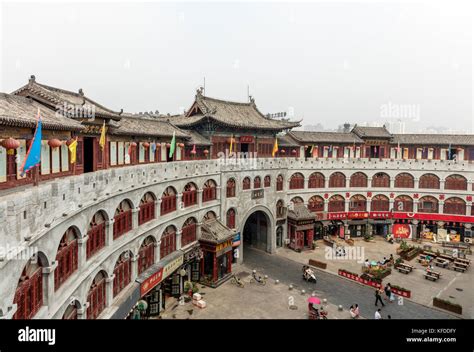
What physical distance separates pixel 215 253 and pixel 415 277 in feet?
68.9

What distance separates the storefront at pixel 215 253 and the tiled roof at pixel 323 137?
67.3 ft

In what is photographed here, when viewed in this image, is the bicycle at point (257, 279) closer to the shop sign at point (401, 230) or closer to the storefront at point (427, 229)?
the shop sign at point (401, 230)

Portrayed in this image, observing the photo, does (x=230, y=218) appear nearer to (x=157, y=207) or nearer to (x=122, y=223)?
(x=157, y=207)

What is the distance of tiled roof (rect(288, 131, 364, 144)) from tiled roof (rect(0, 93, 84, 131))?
33044 millimetres

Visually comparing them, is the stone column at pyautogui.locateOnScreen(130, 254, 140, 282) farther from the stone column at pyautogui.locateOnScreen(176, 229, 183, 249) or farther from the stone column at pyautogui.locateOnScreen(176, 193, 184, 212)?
the stone column at pyautogui.locateOnScreen(176, 193, 184, 212)

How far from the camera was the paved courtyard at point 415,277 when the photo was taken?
92.6 feet

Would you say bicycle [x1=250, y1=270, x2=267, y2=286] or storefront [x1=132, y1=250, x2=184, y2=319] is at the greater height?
storefront [x1=132, y1=250, x2=184, y2=319]

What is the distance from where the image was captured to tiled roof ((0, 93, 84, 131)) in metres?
13.4

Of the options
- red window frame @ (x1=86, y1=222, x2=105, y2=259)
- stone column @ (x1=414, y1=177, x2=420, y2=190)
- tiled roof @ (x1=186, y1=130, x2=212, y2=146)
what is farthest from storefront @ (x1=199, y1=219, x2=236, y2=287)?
stone column @ (x1=414, y1=177, x2=420, y2=190)

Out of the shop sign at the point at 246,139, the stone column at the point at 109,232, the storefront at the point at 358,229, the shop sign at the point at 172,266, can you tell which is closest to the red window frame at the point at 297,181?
the shop sign at the point at 246,139

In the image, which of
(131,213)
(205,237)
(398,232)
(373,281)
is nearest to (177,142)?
(205,237)

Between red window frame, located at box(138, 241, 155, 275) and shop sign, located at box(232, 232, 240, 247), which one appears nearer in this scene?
red window frame, located at box(138, 241, 155, 275)
